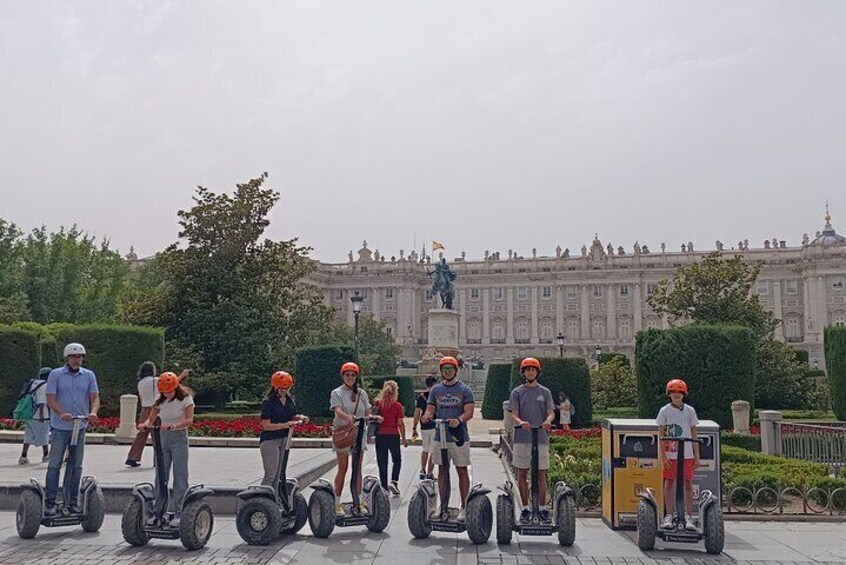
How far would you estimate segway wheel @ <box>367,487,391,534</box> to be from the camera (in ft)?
30.8

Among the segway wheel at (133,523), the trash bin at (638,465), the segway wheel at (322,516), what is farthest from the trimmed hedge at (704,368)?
the segway wheel at (133,523)

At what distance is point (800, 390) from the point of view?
39406 mm

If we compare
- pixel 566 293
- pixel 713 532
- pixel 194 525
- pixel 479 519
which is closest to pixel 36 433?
pixel 194 525

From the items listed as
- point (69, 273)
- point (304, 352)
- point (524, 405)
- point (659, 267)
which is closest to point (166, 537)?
point (524, 405)

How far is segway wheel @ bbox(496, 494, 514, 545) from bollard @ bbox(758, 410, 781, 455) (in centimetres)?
1261

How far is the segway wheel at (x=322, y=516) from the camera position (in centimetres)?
905

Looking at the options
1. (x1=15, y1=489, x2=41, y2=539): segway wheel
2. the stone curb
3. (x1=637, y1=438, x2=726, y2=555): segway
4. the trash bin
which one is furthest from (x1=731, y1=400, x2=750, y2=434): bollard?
(x1=15, y1=489, x2=41, y2=539): segway wheel

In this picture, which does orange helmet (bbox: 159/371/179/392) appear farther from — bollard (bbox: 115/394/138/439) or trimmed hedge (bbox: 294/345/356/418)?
trimmed hedge (bbox: 294/345/356/418)

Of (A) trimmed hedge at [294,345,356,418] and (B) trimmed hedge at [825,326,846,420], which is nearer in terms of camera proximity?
(B) trimmed hedge at [825,326,846,420]

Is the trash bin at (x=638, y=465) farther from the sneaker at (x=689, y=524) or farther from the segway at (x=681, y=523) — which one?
the sneaker at (x=689, y=524)

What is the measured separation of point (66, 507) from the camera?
8.95 m

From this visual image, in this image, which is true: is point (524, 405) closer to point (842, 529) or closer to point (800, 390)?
point (842, 529)

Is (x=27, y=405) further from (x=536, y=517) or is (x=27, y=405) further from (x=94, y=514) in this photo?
(x=536, y=517)

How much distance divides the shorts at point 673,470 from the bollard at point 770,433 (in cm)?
1191
